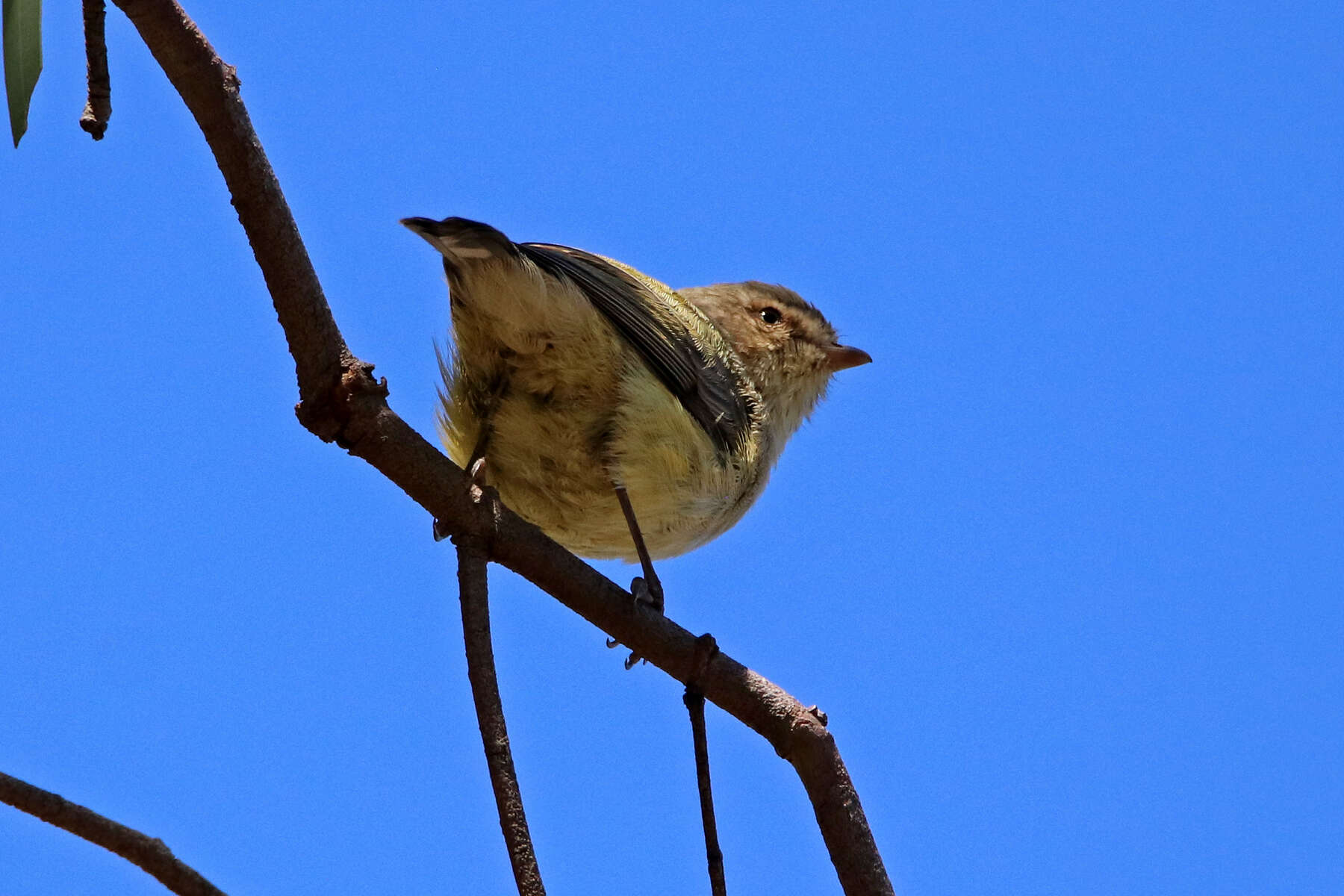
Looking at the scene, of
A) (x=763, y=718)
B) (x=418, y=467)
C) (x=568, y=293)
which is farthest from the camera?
(x=568, y=293)

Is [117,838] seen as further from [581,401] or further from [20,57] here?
[581,401]

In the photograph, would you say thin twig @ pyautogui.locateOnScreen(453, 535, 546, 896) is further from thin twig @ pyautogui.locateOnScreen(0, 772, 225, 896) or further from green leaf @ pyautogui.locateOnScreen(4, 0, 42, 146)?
green leaf @ pyautogui.locateOnScreen(4, 0, 42, 146)

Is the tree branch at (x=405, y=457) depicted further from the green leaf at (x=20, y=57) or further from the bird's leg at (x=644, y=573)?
the green leaf at (x=20, y=57)

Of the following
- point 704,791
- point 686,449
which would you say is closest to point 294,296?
point 704,791

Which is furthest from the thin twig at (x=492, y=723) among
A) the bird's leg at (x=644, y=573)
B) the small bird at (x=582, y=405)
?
the small bird at (x=582, y=405)

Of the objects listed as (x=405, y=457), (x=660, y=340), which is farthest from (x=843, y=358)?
(x=405, y=457)

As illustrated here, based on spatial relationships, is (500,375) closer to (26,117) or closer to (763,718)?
(763,718)
